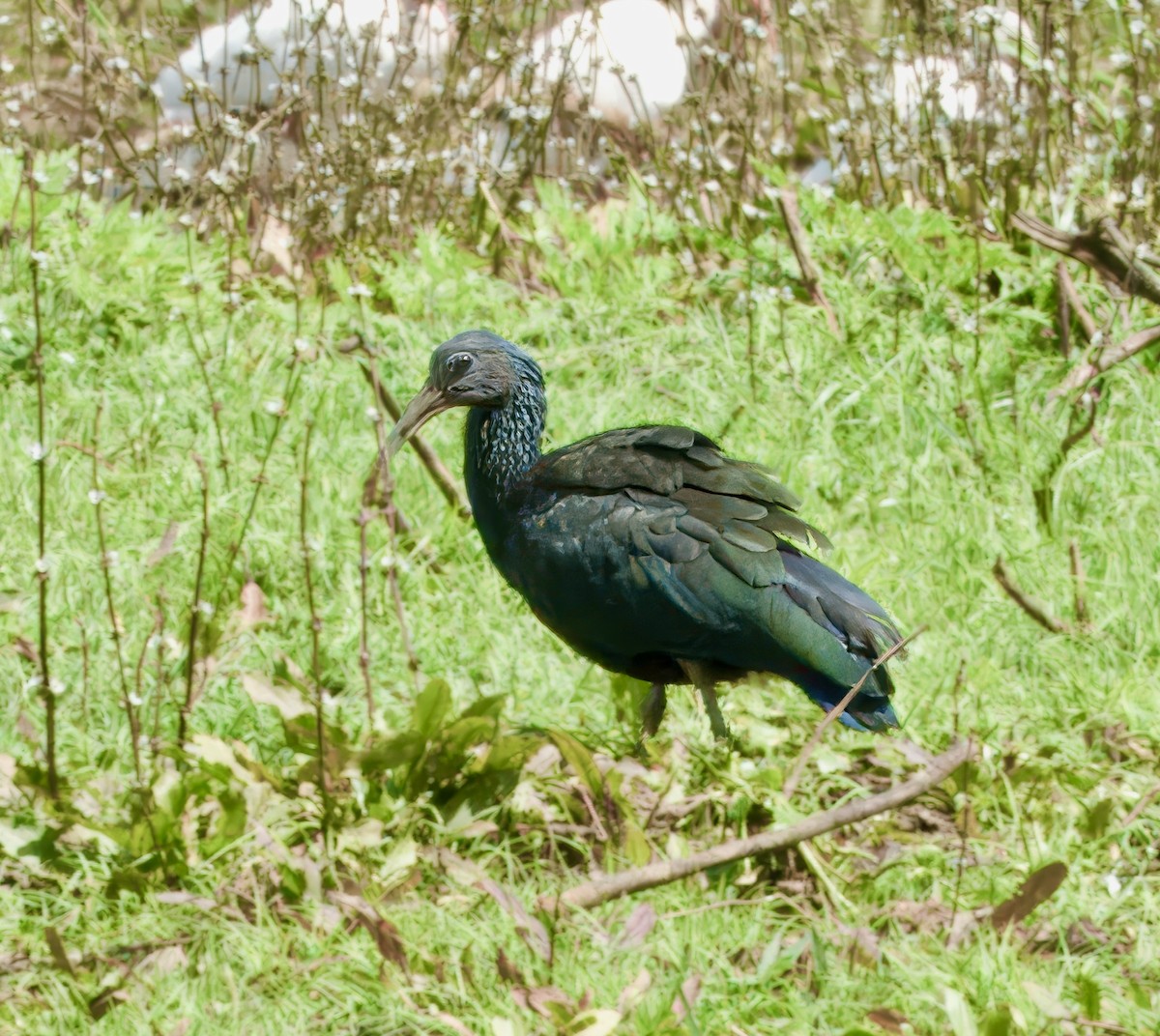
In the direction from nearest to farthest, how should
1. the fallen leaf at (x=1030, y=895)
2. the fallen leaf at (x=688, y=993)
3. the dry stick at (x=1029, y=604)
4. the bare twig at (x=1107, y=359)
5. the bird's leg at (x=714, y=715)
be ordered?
the bird's leg at (x=714, y=715) < the fallen leaf at (x=688, y=993) < the fallen leaf at (x=1030, y=895) < the dry stick at (x=1029, y=604) < the bare twig at (x=1107, y=359)

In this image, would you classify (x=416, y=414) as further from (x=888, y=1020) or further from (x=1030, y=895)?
(x=1030, y=895)

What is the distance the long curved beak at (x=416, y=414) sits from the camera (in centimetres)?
245

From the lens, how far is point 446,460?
15.8 feet

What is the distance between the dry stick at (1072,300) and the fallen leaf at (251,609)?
2.81m

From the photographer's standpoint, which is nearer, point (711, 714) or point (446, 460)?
point (711, 714)

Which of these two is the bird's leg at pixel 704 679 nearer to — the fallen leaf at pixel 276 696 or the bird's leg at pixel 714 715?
the bird's leg at pixel 714 715

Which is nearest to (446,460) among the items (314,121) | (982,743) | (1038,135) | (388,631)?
(388,631)

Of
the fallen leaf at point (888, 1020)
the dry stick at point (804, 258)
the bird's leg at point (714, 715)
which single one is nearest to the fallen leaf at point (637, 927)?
the fallen leaf at point (888, 1020)

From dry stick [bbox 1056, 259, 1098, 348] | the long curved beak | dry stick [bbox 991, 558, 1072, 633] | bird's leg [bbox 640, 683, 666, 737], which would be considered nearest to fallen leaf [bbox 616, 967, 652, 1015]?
bird's leg [bbox 640, 683, 666, 737]

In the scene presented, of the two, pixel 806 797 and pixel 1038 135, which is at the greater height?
pixel 1038 135

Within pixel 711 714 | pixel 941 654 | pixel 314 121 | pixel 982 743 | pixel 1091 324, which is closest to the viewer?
pixel 711 714

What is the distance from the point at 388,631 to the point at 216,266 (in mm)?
2190

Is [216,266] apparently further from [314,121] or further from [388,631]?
[388,631]

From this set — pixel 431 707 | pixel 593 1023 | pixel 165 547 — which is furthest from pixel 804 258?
pixel 593 1023
